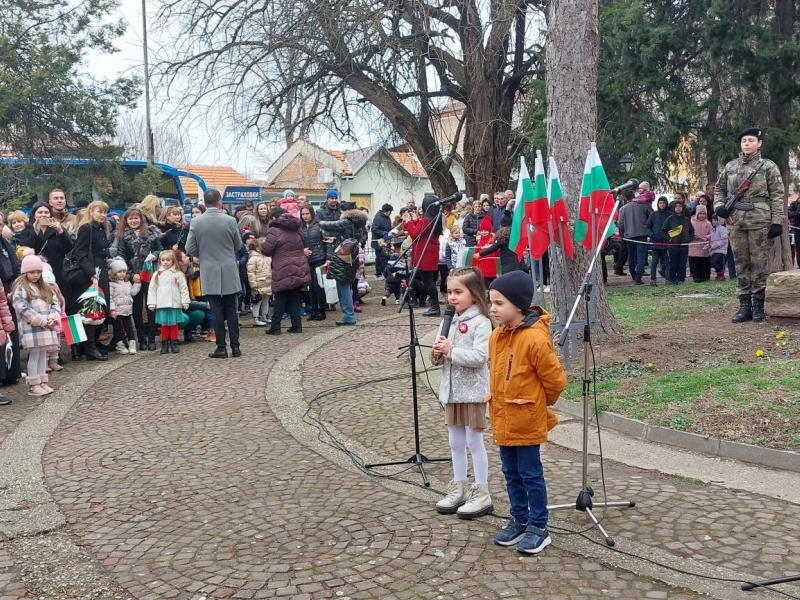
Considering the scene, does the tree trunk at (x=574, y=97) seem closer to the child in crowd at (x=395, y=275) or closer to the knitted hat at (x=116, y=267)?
the knitted hat at (x=116, y=267)

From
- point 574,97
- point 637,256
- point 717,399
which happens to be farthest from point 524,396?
point 637,256

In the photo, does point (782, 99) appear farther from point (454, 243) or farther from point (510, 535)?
point (510, 535)

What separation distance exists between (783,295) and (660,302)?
336 centimetres

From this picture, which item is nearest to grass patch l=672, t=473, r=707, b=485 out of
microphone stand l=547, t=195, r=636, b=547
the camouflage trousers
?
microphone stand l=547, t=195, r=636, b=547

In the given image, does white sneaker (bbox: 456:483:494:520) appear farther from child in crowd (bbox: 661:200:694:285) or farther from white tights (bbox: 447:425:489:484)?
child in crowd (bbox: 661:200:694:285)

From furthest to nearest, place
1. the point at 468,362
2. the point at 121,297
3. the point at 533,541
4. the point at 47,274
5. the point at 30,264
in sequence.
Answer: the point at 121,297
the point at 47,274
the point at 30,264
the point at 468,362
the point at 533,541

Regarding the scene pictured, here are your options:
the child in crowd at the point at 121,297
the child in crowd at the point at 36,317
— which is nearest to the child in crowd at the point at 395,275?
the child in crowd at the point at 121,297

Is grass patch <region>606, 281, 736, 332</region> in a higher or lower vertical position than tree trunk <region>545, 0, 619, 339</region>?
lower

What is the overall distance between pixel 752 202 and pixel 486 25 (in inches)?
357

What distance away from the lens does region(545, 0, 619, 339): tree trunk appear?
9359 millimetres

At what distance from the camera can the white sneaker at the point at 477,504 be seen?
4.77 meters

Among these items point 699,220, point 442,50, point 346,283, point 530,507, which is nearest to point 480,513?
point 530,507

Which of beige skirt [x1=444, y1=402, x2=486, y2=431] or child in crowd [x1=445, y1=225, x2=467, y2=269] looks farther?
child in crowd [x1=445, y1=225, x2=467, y2=269]

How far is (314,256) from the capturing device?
1350 cm
